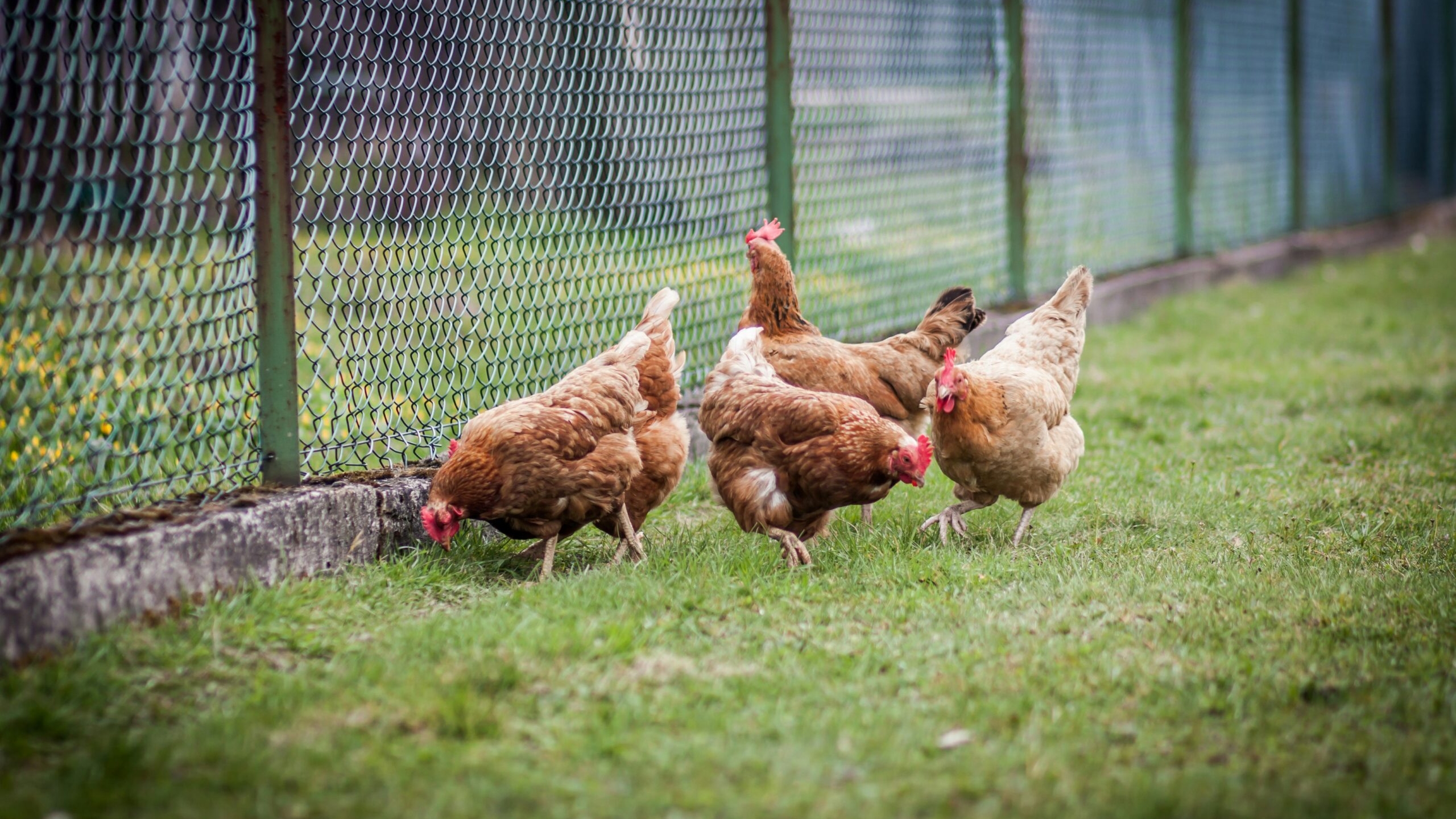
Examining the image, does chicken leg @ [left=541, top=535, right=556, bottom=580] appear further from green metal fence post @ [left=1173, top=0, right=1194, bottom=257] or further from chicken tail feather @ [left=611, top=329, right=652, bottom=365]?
green metal fence post @ [left=1173, top=0, right=1194, bottom=257]

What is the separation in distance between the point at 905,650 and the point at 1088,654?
1.70 ft

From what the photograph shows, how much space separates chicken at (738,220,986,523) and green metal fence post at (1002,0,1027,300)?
3.51 m

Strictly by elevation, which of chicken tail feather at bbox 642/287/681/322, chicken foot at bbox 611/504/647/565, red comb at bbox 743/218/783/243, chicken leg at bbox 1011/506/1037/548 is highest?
red comb at bbox 743/218/783/243

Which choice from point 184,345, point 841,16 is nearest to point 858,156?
point 841,16

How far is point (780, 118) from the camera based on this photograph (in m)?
6.63

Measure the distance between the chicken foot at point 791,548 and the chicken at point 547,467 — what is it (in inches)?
20.9

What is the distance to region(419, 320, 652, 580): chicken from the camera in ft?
13.7

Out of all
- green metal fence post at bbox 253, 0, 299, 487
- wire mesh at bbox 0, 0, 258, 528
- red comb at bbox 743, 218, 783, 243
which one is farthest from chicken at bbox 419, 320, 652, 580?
red comb at bbox 743, 218, 783, 243

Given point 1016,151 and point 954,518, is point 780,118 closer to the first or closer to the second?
point 954,518

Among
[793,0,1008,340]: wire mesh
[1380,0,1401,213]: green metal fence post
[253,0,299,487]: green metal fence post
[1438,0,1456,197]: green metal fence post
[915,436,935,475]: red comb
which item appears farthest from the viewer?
[1438,0,1456,197]: green metal fence post

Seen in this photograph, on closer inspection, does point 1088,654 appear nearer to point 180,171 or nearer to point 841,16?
point 180,171

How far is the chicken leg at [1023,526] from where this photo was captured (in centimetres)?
483

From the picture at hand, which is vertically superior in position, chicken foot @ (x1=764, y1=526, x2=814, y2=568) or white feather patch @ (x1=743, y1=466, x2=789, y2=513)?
white feather patch @ (x1=743, y1=466, x2=789, y2=513)

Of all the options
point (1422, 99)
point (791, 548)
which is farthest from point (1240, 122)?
point (791, 548)
